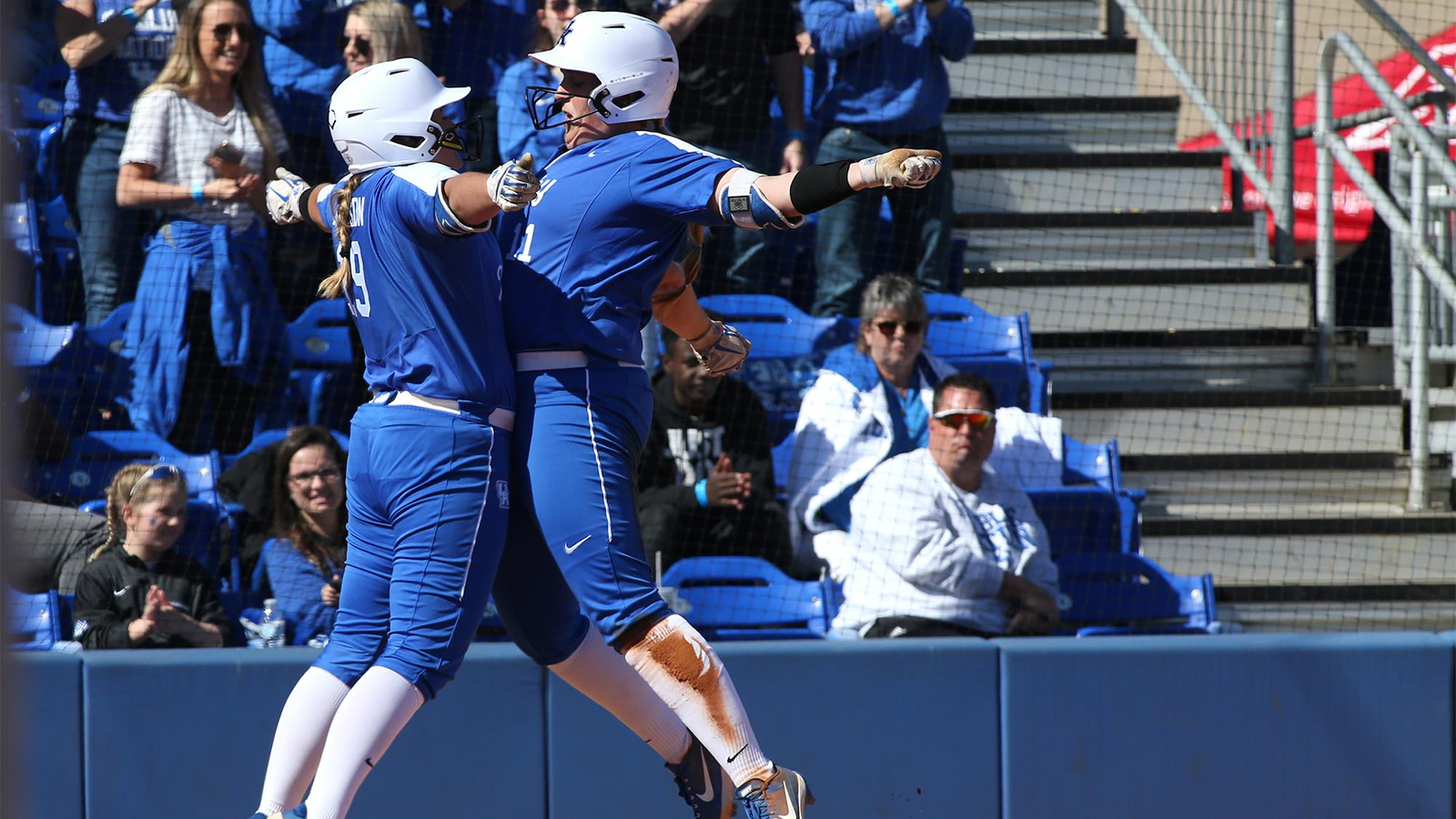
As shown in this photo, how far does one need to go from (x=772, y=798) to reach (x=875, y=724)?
1.11 meters

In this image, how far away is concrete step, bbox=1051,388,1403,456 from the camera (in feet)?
20.3

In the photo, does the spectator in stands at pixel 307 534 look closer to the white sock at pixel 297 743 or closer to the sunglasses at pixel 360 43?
the white sock at pixel 297 743

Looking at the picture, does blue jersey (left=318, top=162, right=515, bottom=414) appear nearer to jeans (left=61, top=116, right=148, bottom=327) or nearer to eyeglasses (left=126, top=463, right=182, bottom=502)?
eyeglasses (left=126, top=463, right=182, bottom=502)

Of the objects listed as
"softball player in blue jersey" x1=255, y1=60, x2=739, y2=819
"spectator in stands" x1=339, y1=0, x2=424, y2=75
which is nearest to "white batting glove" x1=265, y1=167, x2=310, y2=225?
"softball player in blue jersey" x1=255, y1=60, x2=739, y2=819

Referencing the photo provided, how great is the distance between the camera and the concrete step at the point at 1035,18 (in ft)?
26.9

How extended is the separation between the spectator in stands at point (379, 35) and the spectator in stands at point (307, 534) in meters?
1.69

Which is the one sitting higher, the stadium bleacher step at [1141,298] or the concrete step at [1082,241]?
the concrete step at [1082,241]

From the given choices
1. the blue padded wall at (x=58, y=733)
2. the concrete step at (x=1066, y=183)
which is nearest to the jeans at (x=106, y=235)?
the blue padded wall at (x=58, y=733)

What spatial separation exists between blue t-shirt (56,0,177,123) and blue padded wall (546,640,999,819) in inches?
131

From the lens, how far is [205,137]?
551cm

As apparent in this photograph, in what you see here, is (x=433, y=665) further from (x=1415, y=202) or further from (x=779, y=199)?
(x=1415, y=202)

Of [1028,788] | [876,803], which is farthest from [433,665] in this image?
[1028,788]

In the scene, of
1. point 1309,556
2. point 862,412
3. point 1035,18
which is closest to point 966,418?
point 862,412

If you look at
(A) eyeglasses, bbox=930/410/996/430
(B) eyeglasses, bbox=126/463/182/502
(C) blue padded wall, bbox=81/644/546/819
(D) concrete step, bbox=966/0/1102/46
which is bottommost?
(C) blue padded wall, bbox=81/644/546/819
